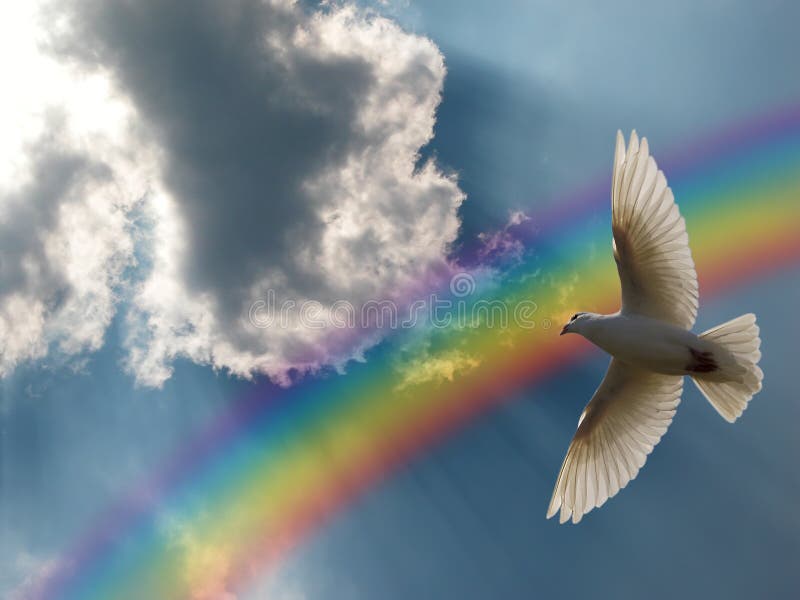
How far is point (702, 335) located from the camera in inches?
462

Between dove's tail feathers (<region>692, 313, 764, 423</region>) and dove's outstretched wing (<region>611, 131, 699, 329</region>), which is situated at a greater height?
dove's outstretched wing (<region>611, 131, 699, 329</region>)

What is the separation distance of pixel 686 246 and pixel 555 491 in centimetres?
583

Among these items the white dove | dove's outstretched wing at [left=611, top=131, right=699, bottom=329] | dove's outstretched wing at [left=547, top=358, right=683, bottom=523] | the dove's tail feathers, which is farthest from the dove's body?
dove's outstretched wing at [left=547, top=358, right=683, bottom=523]

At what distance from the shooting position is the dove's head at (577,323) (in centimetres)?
1251

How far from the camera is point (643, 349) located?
11984 millimetres

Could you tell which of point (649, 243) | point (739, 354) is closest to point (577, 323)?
point (649, 243)

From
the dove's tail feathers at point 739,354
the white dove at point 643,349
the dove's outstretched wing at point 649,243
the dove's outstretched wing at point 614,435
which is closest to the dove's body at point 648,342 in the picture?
the white dove at point 643,349

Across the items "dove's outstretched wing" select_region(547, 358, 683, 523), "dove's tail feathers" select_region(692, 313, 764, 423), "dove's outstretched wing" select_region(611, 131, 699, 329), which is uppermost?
"dove's outstretched wing" select_region(611, 131, 699, 329)

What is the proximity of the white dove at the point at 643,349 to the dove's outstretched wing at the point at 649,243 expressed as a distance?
2 cm

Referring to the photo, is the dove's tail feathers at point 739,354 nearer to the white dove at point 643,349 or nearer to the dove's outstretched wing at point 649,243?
the white dove at point 643,349

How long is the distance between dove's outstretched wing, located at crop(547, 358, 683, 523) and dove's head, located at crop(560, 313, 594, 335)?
1.41m

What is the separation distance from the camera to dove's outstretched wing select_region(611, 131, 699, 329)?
1081 centimetres

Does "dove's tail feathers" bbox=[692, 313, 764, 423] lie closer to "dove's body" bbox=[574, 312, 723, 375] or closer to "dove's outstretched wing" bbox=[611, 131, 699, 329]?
"dove's body" bbox=[574, 312, 723, 375]

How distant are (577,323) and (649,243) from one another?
6.88 feet
